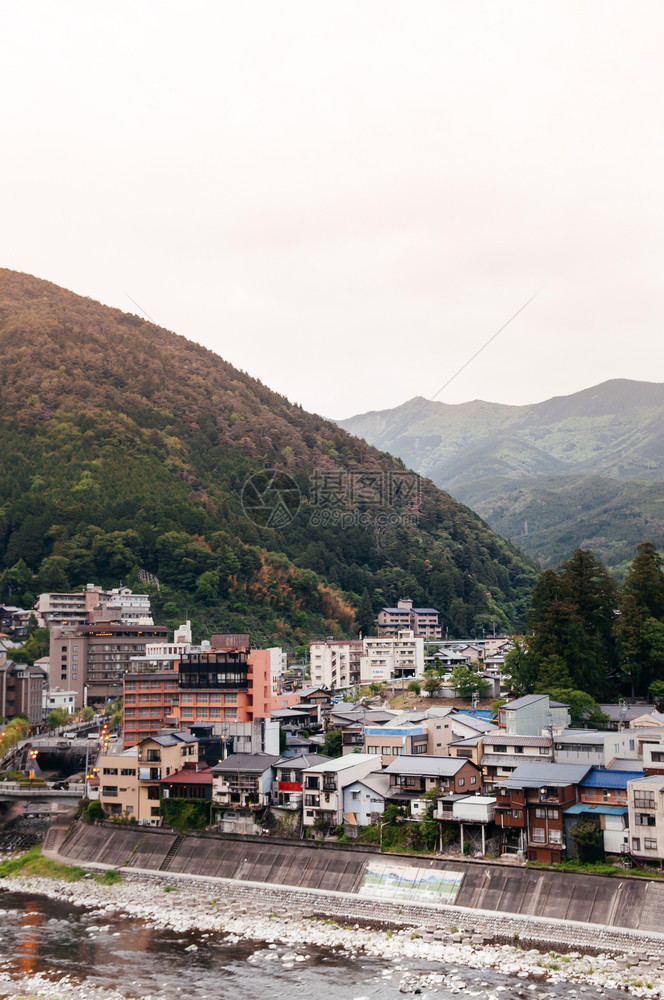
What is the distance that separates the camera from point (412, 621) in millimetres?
95812

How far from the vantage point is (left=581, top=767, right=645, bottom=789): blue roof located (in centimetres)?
3256

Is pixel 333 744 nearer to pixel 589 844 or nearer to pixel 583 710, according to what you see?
pixel 583 710

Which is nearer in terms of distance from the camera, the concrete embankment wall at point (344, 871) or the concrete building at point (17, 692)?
the concrete embankment wall at point (344, 871)

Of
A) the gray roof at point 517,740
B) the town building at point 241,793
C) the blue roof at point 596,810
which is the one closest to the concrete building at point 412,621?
the town building at point 241,793

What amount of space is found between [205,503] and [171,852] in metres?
67.5

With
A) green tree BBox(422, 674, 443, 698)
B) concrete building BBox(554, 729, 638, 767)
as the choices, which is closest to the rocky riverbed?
concrete building BBox(554, 729, 638, 767)

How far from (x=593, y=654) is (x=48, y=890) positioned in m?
27.4

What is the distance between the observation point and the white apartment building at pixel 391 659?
71.8 metres

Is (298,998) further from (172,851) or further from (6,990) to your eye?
(172,851)

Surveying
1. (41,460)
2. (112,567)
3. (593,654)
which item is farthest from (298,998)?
(41,460)

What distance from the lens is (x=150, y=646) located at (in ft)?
213

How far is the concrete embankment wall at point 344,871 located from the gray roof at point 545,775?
9.52 feet

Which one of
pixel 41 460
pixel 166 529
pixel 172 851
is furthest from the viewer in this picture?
pixel 41 460

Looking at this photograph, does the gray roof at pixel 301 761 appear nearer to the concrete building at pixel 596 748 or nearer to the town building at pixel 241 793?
the town building at pixel 241 793
